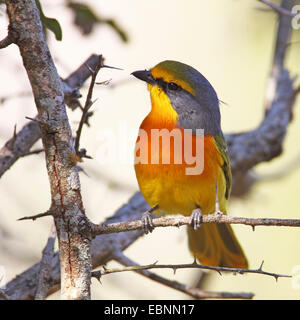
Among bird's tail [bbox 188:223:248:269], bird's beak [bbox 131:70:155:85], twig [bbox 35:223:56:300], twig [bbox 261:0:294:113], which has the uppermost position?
twig [bbox 261:0:294:113]

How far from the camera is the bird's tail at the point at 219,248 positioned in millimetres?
4934

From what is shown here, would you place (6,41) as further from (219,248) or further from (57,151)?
(219,248)

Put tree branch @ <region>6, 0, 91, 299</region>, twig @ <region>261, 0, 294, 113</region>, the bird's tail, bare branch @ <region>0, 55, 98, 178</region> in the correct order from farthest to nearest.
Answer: twig @ <region>261, 0, 294, 113</region> → the bird's tail → bare branch @ <region>0, 55, 98, 178</region> → tree branch @ <region>6, 0, 91, 299</region>

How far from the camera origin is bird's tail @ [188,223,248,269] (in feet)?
16.2

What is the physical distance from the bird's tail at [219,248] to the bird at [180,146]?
566mm

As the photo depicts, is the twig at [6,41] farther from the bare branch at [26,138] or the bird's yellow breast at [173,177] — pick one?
the bird's yellow breast at [173,177]

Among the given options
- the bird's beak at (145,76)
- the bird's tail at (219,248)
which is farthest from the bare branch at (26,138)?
the bird's tail at (219,248)

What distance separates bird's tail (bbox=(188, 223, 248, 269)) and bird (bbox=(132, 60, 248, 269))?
57 centimetres

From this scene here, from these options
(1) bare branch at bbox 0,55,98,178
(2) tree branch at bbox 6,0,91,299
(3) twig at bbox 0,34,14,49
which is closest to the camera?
(3) twig at bbox 0,34,14,49

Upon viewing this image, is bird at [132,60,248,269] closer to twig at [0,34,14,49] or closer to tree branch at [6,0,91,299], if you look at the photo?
tree branch at [6,0,91,299]

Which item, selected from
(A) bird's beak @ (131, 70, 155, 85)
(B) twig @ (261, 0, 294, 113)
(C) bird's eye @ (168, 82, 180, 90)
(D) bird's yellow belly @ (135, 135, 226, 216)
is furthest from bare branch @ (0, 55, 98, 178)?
(B) twig @ (261, 0, 294, 113)

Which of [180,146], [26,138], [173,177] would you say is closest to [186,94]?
[180,146]

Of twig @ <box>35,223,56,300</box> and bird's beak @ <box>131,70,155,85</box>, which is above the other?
bird's beak @ <box>131,70,155,85</box>
